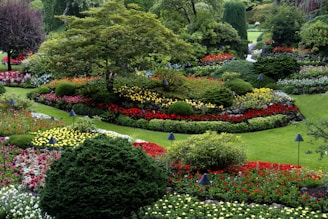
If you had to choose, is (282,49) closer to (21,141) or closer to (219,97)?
(219,97)

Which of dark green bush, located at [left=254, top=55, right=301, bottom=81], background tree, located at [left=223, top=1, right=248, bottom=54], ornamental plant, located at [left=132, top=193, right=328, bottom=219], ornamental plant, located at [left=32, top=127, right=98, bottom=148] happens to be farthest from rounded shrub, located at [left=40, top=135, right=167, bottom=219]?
background tree, located at [left=223, top=1, right=248, bottom=54]

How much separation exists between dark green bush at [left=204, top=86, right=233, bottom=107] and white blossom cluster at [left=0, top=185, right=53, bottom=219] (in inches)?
369

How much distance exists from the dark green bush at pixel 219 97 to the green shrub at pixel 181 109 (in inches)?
51.5

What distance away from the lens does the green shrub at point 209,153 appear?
10.3 metres

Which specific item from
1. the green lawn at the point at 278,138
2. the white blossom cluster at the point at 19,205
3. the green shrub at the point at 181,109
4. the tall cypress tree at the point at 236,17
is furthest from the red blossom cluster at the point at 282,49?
the white blossom cluster at the point at 19,205

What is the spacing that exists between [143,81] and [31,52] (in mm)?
11177

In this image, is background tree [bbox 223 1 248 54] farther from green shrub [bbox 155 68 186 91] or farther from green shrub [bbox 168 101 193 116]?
green shrub [bbox 168 101 193 116]

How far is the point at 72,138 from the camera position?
43.6 ft

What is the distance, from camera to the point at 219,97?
17.4 m

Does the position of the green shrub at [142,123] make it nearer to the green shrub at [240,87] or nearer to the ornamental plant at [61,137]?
the ornamental plant at [61,137]

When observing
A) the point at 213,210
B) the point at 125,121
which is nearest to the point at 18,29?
the point at 125,121

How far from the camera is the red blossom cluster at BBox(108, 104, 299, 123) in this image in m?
16.0

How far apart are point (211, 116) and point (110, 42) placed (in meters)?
4.58

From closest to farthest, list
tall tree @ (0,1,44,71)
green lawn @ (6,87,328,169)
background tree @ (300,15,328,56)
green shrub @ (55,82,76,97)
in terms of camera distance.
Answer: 1. green lawn @ (6,87,328,169)
2. green shrub @ (55,82,76,97)
3. background tree @ (300,15,328,56)
4. tall tree @ (0,1,44,71)
